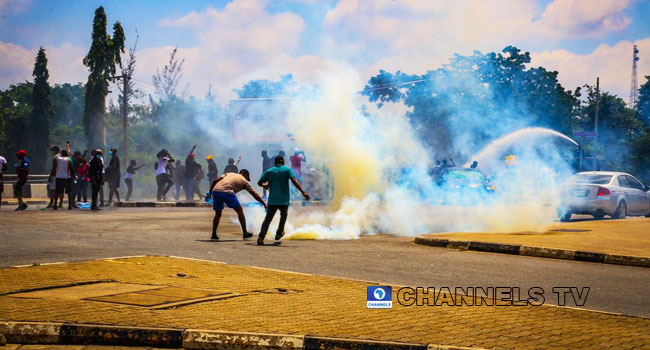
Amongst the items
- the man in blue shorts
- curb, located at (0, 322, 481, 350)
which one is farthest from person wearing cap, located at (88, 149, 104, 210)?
curb, located at (0, 322, 481, 350)

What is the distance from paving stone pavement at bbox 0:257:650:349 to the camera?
19.8 ft

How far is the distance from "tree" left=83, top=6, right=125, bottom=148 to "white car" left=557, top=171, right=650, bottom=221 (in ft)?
108

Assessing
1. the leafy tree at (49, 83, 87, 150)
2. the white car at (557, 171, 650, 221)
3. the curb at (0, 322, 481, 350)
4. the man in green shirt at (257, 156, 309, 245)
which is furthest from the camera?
the leafy tree at (49, 83, 87, 150)

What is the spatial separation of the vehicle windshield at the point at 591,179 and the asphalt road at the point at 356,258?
8.43m

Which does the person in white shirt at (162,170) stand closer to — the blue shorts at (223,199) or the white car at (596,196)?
the blue shorts at (223,199)

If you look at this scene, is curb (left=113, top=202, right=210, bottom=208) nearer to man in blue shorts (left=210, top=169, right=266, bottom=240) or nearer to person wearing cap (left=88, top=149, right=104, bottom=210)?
person wearing cap (left=88, top=149, right=104, bottom=210)

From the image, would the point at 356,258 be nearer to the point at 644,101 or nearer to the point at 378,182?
the point at 378,182

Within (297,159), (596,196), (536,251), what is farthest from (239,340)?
(297,159)

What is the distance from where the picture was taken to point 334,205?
60.1 ft

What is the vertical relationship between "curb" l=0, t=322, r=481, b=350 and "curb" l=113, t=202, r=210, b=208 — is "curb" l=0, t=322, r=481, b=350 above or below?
below

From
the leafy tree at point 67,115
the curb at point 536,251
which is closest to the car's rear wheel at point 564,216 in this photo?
the curb at point 536,251

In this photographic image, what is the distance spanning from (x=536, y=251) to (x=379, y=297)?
19.8 feet

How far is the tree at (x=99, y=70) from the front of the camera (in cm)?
4609

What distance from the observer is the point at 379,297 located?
25.3ft
